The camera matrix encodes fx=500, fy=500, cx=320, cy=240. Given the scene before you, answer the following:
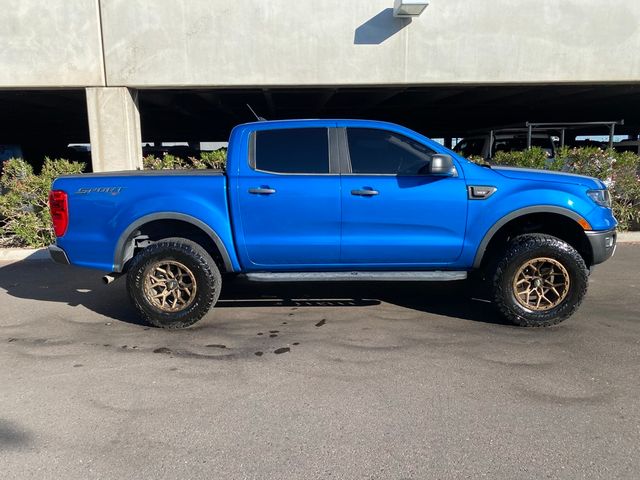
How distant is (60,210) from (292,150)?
2307 mm

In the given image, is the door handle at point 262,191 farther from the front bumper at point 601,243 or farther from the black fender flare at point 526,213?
the front bumper at point 601,243

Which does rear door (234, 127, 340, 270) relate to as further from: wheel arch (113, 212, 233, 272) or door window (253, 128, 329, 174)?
wheel arch (113, 212, 233, 272)

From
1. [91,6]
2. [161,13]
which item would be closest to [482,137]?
[161,13]

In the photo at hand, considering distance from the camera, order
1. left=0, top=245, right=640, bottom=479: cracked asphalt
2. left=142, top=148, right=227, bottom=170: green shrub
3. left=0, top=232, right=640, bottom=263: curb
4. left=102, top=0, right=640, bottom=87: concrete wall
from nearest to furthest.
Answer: left=0, top=245, right=640, bottom=479: cracked asphalt, left=0, top=232, right=640, bottom=263: curb, left=102, top=0, right=640, bottom=87: concrete wall, left=142, top=148, right=227, bottom=170: green shrub

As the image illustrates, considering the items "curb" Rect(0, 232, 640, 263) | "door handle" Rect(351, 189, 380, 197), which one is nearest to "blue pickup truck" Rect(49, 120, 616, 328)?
"door handle" Rect(351, 189, 380, 197)

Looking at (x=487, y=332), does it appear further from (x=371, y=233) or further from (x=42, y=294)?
(x=42, y=294)

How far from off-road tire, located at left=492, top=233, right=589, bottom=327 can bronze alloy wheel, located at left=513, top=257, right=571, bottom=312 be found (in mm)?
25

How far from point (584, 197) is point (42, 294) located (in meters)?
6.14

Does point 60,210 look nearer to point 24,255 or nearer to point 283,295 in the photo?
point 283,295

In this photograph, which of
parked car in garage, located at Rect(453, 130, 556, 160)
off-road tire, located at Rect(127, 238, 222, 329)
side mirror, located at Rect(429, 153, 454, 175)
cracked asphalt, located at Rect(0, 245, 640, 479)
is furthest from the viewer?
parked car in garage, located at Rect(453, 130, 556, 160)

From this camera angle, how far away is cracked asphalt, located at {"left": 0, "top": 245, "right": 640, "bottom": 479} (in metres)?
2.77

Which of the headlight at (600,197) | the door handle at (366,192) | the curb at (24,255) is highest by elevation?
the door handle at (366,192)

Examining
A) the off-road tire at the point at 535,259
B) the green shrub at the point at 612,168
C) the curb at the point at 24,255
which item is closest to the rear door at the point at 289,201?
the off-road tire at the point at 535,259

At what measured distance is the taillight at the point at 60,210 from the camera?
4.79 m
